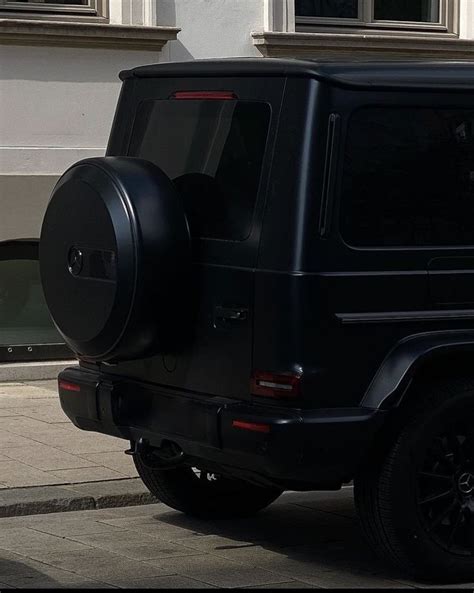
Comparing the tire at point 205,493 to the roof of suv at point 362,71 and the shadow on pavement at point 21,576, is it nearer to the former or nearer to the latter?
the shadow on pavement at point 21,576

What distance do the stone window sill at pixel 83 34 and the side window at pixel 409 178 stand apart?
607cm

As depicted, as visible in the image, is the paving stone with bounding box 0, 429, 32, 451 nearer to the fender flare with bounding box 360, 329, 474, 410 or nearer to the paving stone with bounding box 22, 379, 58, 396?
the paving stone with bounding box 22, 379, 58, 396

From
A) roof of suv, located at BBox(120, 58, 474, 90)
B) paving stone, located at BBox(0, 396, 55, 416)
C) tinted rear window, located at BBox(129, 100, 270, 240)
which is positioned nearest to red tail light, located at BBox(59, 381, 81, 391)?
tinted rear window, located at BBox(129, 100, 270, 240)

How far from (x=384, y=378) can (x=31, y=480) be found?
276 cm

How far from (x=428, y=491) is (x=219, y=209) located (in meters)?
1.48

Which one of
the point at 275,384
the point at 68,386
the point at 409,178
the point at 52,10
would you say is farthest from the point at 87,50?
the point at 275,384

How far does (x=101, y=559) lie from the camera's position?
21.5ft

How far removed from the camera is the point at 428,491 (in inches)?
240

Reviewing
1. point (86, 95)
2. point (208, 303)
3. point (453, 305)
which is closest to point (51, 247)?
point (208, 303)

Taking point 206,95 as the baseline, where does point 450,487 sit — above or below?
below

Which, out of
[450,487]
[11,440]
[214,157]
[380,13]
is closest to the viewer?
[450,487]

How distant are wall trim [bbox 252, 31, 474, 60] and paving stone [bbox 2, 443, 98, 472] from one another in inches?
191

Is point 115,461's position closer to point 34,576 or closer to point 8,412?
point 8,412

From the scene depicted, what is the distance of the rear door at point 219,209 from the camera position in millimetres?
6008
